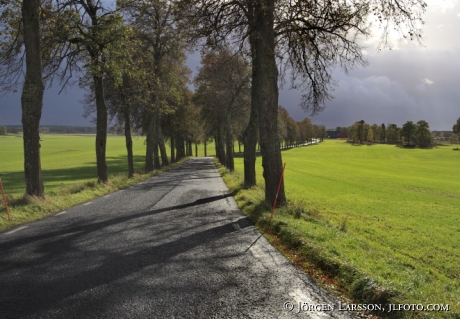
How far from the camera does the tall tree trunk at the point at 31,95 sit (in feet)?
37.8

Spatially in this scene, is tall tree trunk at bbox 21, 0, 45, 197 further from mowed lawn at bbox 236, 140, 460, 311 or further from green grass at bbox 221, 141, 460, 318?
mowed lawn at bbox 236, 140, 460, 311

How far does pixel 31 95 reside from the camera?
38.2 feet

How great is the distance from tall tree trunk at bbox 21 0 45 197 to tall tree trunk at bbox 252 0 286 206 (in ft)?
25.1

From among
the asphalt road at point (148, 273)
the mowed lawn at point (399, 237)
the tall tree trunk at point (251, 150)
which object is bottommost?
the mowed lawn at point (399, 237)

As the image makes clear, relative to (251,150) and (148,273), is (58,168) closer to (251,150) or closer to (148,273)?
(251,150)

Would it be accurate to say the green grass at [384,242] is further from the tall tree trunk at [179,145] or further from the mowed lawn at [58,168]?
the tall tree trunk at [179,145]

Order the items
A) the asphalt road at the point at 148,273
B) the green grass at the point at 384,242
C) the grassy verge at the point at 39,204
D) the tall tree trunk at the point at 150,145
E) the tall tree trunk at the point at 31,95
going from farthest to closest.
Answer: the tall tree trunk at the point at 150,145 → the tall tree trunk at the point at 31,95 → the grassy verge at the point at 39,204 → the green grass at the point at 384,242 → the asphalt road at the point at 148,273

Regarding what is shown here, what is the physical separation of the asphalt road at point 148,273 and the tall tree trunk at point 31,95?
12.4 feet

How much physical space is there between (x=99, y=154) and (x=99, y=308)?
15.7m

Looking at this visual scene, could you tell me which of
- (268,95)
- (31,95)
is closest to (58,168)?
(31,95)

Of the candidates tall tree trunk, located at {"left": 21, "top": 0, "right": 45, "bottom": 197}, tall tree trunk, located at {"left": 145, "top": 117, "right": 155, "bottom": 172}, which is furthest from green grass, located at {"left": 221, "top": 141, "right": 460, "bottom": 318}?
tall tree trunk, located at {"left": 145, "top": 117, "right": 155, "bottom": 172}

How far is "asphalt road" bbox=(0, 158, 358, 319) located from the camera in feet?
12.6

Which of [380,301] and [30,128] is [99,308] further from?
[30,128]

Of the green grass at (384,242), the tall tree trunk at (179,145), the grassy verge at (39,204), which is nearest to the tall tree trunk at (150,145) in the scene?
the grassy verge at (39,204)
